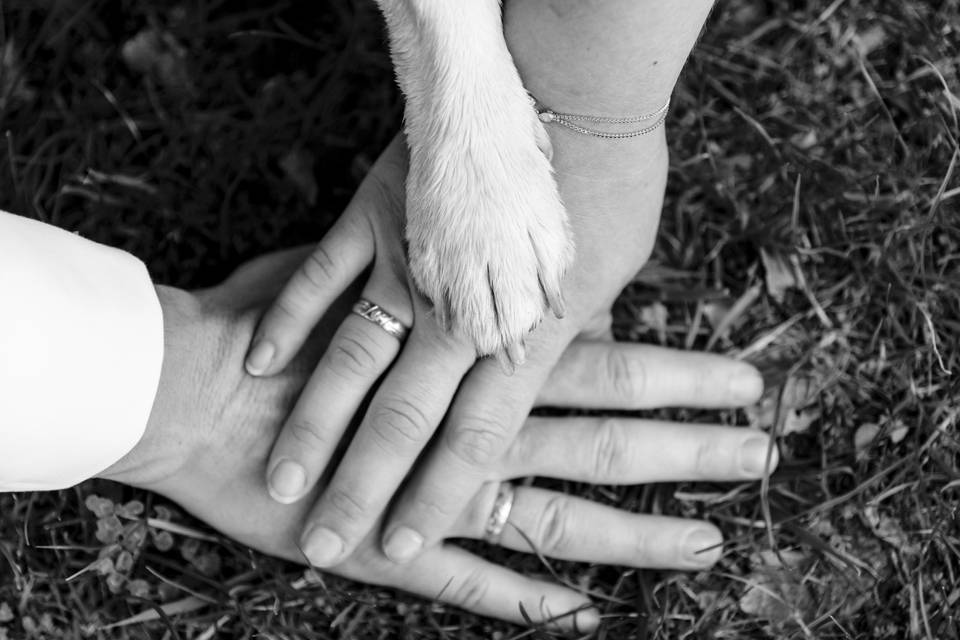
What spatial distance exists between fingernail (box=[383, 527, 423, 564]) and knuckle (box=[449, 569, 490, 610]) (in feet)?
0.54

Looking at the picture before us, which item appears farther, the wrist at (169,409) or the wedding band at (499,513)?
the wedding band at (499,513)

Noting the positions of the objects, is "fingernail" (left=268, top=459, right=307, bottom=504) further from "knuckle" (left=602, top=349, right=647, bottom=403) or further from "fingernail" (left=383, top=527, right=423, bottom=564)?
"knuckle" (left=602, top=349, right=647, bottom=403)

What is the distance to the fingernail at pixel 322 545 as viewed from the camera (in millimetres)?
2062

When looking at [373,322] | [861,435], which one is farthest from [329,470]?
[861,435]

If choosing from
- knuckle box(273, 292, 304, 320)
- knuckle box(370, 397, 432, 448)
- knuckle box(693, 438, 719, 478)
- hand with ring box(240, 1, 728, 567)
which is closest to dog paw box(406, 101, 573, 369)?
hand with ring box(240, 1, 728, 567)

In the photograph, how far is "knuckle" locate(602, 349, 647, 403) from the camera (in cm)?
228

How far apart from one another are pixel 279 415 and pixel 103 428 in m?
0.42

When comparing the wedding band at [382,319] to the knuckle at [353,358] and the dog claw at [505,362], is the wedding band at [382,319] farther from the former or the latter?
the dog claw at [505,362]

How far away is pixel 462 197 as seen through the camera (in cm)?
175

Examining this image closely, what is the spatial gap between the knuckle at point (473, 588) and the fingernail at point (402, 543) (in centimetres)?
17

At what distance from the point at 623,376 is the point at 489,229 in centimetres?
71

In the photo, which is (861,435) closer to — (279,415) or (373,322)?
(373,322)

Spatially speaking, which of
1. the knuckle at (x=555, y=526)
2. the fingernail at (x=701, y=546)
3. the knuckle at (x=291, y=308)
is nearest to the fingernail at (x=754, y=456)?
the fingernail at (x=701, y=546)

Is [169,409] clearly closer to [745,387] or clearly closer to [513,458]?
[513,458]
